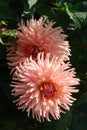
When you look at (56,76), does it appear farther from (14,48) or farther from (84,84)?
(84,84)

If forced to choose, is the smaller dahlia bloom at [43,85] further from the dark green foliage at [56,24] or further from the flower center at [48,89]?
the dark green foliage at [56,24]

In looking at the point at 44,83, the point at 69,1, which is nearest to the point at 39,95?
the point at 44,83

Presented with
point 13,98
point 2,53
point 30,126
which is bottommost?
point 30,126

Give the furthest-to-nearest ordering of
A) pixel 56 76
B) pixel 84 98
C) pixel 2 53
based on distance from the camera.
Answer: pixel 84 98
pixel 2 53
pixel 56 76

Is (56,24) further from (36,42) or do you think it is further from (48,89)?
(48,89)

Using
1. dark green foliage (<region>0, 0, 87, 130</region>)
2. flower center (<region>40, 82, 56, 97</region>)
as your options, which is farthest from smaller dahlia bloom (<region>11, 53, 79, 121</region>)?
dark green foliage (<region>0, 0, 87, 130</region>)

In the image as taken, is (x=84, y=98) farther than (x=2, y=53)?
Yes
